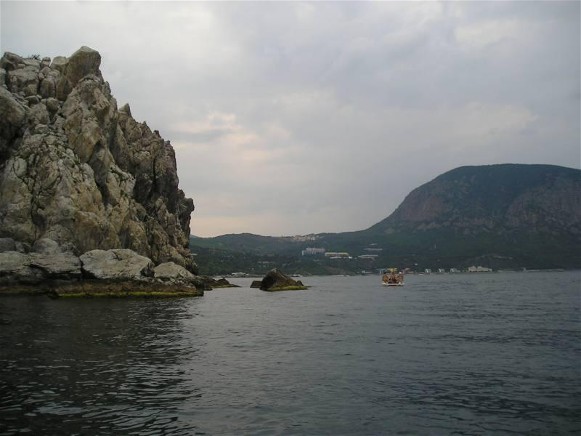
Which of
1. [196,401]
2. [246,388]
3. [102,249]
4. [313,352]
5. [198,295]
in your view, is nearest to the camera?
[196,401]

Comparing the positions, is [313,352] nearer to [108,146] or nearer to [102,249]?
[102,249]

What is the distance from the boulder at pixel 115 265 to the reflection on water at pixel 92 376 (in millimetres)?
34794

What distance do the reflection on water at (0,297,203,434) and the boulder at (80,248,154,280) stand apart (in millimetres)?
34794

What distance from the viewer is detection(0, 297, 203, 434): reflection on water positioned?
1576cm

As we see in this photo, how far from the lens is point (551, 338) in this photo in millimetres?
34625

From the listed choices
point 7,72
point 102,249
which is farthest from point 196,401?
point 7,72

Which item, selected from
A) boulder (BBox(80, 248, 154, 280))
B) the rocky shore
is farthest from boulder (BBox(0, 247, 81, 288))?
boulder (BBox(80, 248, 154, 280))

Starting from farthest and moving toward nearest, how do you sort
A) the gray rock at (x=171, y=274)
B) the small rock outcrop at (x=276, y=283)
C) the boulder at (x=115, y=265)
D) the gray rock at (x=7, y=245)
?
the small rock outcrop at (x=276, y=283) < the gray rock at (x=171, y=274) < the gray rock at (x=7, y=245) < the boulder at (x=115, y=265)

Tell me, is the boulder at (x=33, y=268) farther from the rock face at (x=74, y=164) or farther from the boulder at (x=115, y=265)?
the rock face at (x=74, y=164)

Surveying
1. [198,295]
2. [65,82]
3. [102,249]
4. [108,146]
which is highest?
[65,82]

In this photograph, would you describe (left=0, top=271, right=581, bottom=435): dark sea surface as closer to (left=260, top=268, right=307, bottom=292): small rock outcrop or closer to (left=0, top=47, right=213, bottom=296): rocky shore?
(left=0, top=47, right=213, bottom=296): rocky shore

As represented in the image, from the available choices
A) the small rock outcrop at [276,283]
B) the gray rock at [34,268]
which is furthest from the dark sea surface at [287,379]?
the small rock outcrop at [276,283]

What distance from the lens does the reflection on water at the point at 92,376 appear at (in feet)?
51.7

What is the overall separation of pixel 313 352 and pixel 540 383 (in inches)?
510
